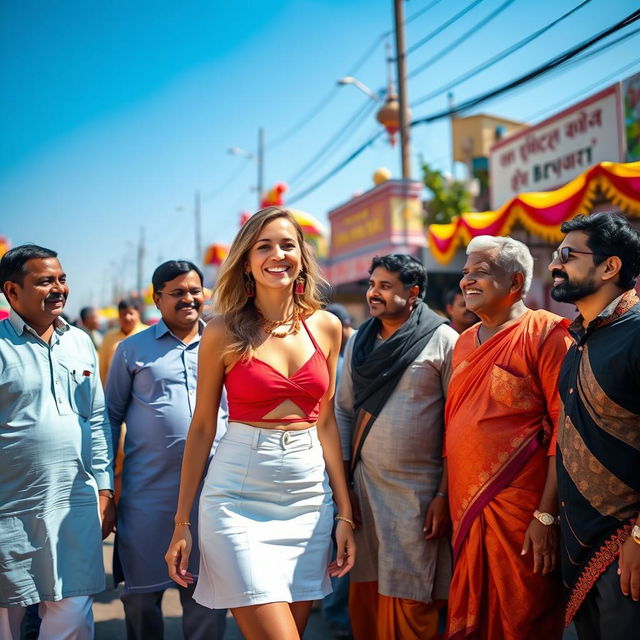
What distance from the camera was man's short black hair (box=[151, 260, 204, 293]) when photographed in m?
3.28

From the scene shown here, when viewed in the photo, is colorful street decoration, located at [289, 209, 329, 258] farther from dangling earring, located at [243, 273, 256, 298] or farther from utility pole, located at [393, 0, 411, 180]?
dangling earring, located at [243, 273, 256, 298]

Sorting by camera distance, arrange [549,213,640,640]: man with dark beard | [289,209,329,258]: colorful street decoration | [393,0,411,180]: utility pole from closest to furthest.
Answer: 1. [549,213,640,640]: man with dark beard
2. [393,0,411,180]: utility pole
3. [289,209,329,258]: colorful street decoration

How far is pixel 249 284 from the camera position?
2.57 metres

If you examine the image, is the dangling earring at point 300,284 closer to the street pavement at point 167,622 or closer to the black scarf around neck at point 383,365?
the black scarf around neck at point 383,365

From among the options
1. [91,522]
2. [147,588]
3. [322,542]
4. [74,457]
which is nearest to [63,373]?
[74,457]

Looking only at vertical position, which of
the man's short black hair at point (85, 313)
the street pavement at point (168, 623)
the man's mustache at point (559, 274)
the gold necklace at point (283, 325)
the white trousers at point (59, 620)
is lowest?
the street pavement at point (168, 623)

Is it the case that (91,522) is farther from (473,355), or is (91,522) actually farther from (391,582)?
(473,355)

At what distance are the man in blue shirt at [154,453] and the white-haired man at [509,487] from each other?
1280 millimetres

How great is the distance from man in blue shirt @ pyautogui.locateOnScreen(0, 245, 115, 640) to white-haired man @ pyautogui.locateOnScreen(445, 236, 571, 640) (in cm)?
164

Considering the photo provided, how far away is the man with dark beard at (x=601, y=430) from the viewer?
2.00m

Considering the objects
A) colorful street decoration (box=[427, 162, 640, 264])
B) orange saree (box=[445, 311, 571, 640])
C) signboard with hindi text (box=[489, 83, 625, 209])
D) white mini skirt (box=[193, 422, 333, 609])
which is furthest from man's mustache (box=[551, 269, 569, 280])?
signboard with hindi text (box=[489, 83, 625, 209])

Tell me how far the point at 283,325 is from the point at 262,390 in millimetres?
347

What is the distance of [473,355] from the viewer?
9.17ft

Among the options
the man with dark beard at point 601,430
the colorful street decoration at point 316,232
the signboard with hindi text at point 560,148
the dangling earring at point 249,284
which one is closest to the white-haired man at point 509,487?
the man with dark beard at point 601,430
